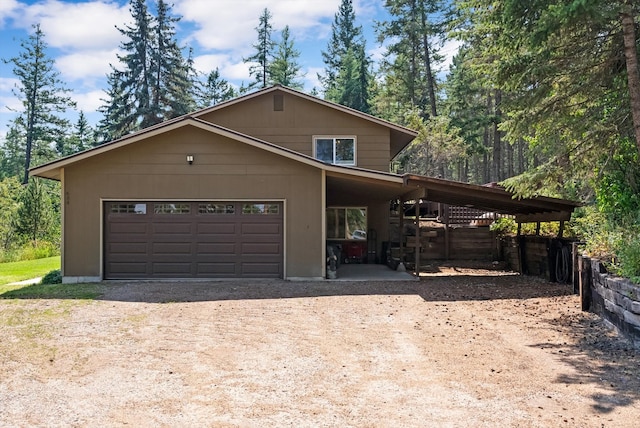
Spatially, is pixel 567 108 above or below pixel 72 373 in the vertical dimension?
above

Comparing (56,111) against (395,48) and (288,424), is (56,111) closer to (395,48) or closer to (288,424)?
(395,48)

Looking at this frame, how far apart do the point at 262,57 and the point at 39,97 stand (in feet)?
65.1

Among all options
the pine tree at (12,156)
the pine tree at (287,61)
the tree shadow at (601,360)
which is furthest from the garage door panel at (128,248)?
the pine tree at (12,156)

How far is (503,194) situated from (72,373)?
963 cm

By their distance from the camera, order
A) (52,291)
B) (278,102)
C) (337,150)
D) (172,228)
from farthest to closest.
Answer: (337,150), (278,102), (172,228), (52,291)

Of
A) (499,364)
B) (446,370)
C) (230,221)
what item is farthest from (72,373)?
(230,221)

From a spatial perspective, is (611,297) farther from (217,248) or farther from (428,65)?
(428,65)

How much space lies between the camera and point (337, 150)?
16375mm

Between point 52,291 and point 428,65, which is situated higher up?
point 428,65

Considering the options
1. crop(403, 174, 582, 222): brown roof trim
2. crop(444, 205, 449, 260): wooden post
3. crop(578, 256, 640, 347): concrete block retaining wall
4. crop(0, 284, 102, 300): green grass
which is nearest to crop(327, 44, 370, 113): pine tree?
crop(444, 205, 449, 260): wooden post

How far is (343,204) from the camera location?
58.3ft

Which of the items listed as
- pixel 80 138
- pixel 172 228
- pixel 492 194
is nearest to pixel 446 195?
pixel 492 194

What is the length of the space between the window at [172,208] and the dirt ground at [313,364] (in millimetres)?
3368

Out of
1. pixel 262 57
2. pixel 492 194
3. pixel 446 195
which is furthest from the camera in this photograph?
pixel 262 57
